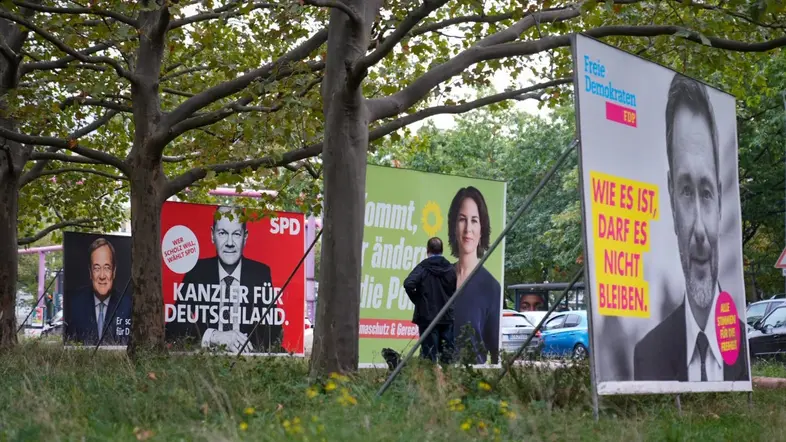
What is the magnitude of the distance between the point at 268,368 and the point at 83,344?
10378 millimetres

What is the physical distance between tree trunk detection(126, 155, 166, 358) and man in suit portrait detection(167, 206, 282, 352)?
9.58 ft

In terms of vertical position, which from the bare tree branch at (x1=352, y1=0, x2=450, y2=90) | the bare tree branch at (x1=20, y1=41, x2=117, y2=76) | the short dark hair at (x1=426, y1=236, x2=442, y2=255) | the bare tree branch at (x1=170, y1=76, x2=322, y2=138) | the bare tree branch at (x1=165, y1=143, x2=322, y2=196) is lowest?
the short dark hair at (x1=426, y1=236, x2=442, y2=255)

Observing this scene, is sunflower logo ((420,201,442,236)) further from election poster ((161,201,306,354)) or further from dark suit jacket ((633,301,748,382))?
dark suit jacket ((633,301,748,382))

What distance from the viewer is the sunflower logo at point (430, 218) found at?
1526cm

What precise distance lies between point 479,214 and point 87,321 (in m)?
10.1

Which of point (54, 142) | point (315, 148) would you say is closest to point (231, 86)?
point (315, 148)

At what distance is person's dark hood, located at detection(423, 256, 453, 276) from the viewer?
46.5 feet

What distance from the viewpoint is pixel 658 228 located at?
10.1m

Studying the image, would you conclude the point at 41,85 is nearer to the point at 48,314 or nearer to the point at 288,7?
the point at 288,7

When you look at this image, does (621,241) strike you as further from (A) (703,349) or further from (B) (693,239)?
(A) (703,349)

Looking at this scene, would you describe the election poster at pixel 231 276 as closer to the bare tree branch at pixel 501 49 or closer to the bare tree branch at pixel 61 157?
the bare tree branch at pixel 61 157

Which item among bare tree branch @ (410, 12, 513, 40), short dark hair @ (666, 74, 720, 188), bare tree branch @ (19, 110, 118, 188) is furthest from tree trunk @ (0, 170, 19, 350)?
short dark hair @ (666, 74, 720, 188)

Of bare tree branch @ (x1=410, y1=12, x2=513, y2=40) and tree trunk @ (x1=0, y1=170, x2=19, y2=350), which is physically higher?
bare tree branch @ (x1=410, y1=12, x2=513, y2=40)

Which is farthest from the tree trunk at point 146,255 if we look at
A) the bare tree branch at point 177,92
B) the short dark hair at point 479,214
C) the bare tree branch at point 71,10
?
the short dark hair at point 479,214
